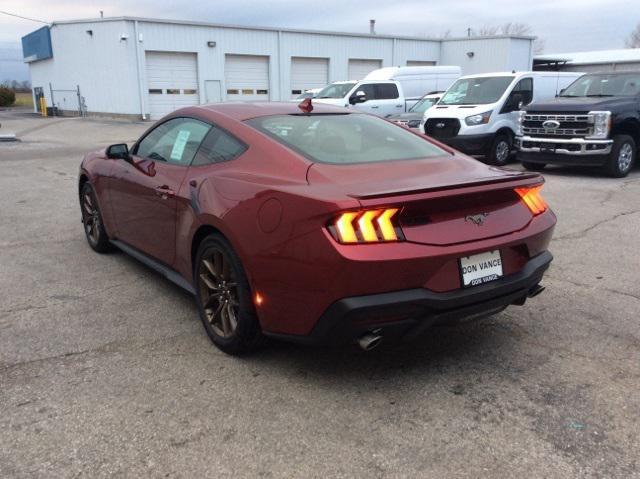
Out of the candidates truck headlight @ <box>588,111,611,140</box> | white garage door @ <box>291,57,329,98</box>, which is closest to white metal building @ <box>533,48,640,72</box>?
white garage door @ <box>291,57,329,98</box>

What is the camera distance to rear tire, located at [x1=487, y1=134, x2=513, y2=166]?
40.9 ft

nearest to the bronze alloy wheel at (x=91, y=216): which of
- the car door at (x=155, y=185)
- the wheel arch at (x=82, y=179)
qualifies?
the wheel arch at (x=82, y=179)

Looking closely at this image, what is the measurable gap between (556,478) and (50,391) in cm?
256

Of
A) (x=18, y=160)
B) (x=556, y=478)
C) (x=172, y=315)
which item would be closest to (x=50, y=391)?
(x=172, y=315)

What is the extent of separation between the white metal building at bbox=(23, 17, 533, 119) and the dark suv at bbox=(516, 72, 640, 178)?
21.1m

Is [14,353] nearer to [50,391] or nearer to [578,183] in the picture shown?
[50,391]

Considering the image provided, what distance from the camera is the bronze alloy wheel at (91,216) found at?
18.8 feet

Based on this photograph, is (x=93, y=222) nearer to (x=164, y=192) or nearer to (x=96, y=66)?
(x=164, y=192)

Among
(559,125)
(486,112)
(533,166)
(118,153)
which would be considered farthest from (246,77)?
(118,153)

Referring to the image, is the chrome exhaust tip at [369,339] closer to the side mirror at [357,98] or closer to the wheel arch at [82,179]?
the wheel arch at [82,179]

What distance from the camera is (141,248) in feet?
15.6

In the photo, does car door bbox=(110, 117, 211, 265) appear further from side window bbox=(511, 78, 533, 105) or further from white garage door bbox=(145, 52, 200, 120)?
white garage door bbox=(145, 52, 200, 120)

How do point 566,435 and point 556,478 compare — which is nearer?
point 556,478

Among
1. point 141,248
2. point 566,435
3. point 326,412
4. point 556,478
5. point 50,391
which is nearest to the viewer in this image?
point 556,478
